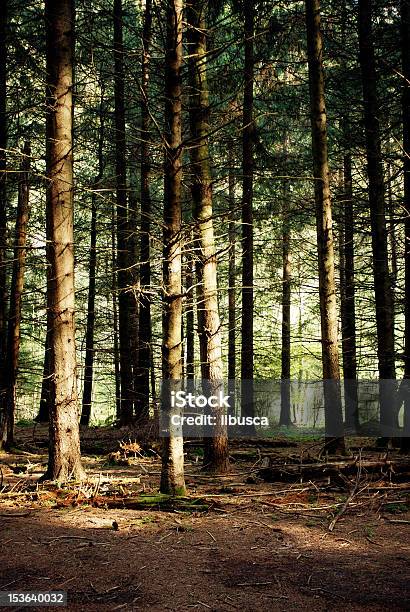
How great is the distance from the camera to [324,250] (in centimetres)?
1125

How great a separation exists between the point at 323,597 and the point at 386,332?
28.0 ft

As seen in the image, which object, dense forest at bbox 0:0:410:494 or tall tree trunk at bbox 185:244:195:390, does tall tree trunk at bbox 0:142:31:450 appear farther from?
tall tree trunk at bbox 185:244:195:390

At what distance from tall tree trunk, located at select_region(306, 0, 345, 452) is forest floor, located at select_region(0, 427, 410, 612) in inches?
71.3

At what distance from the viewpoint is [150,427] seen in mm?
13492

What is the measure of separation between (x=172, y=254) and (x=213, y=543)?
11.6 ft

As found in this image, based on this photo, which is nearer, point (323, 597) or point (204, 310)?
point (323, 597)

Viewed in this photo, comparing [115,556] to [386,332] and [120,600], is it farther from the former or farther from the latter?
[386,332]

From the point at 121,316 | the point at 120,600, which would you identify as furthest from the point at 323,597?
the point at 121,316

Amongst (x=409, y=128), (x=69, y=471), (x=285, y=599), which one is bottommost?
(x=285, y=599)

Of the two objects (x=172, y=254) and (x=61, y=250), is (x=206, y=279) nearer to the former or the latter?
(x=172, y=254)

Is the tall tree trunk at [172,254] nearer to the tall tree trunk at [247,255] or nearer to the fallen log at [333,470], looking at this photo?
the fallen log at [333,470]

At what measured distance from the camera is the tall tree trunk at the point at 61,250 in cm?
838

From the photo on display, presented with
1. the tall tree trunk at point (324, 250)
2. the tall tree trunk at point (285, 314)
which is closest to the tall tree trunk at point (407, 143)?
the tall tree trunk at point (324, 250)

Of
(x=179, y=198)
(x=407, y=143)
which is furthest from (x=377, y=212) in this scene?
(x=179, y=198)
